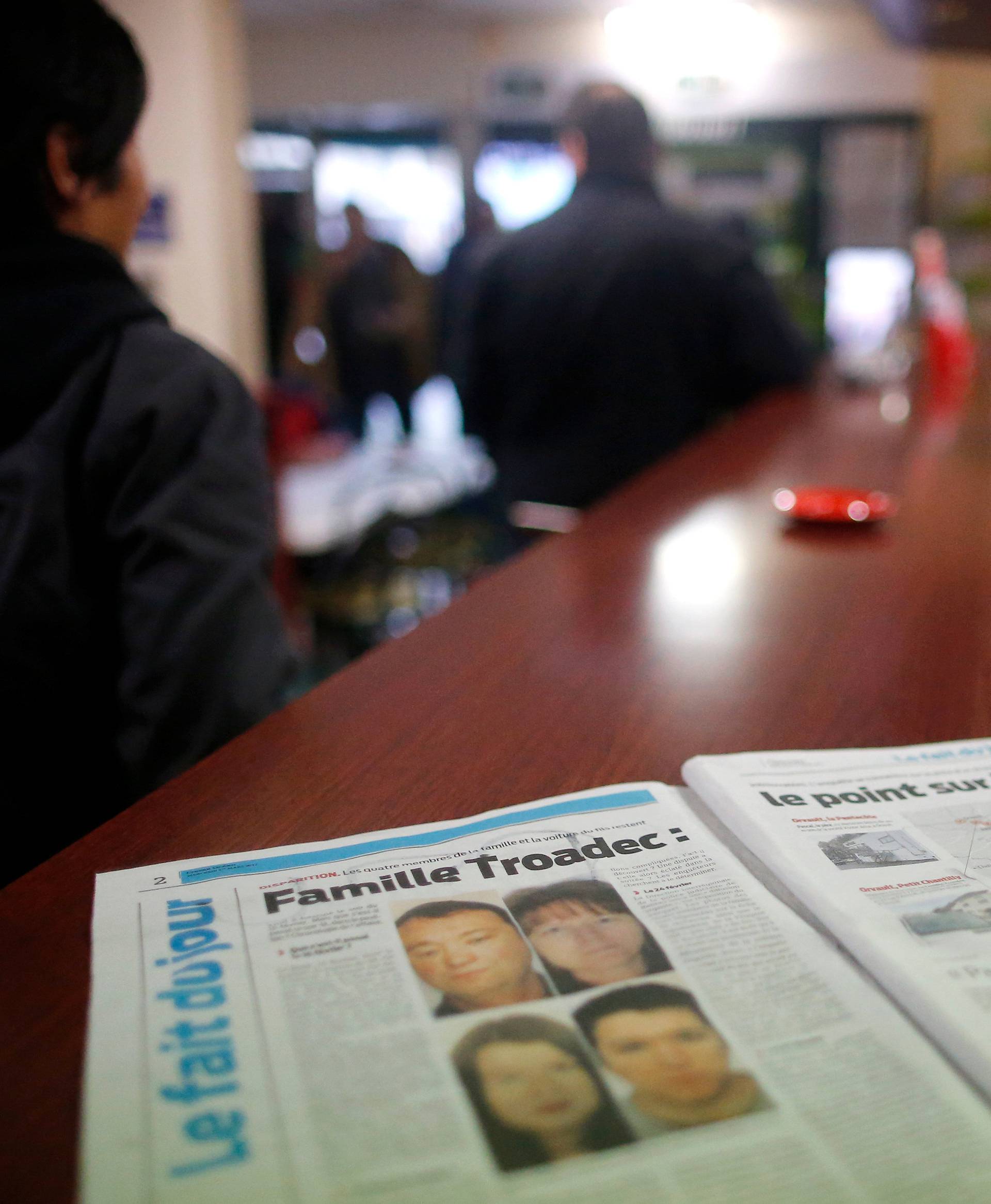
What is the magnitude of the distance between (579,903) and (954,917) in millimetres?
155

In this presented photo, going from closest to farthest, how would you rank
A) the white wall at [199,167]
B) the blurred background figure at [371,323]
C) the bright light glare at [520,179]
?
the white wall at [199,167], the blurred background figure at [371,323], the bright light glare at [520,179]

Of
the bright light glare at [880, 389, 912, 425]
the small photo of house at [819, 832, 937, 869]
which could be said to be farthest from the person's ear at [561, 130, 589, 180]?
the small photo of house at [819, 832, 937, 869]

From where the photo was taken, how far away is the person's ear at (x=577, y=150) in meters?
2.33

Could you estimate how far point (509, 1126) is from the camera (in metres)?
0.34

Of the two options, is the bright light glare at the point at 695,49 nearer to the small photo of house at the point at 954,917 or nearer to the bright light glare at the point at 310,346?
the bright light glare at the point at 310,346

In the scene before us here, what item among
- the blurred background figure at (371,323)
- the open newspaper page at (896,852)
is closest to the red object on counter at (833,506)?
the open newspaper page at (896,852)

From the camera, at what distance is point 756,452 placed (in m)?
1.67

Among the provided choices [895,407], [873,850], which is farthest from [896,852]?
[895,407]

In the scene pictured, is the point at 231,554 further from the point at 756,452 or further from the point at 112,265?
the point at 756,452

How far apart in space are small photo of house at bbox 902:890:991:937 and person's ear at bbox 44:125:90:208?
0.84 metres

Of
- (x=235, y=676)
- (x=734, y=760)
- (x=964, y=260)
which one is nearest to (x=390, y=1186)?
(x=734, y=760)

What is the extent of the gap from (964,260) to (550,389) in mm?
5701

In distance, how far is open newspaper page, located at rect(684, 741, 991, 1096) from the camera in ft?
1.32

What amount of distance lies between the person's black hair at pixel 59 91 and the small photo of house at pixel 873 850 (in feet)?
2.57
